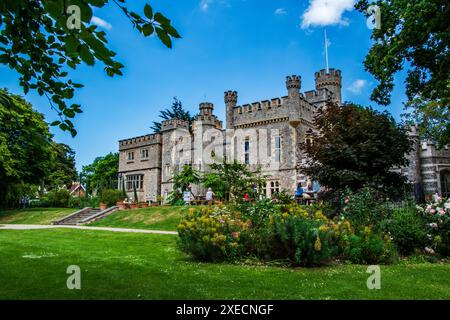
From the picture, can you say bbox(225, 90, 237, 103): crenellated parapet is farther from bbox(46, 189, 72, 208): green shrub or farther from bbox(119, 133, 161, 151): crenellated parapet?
bbox(46, 189, 72, 208): green shrub

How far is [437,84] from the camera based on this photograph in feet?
41.1

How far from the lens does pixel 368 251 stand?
25.8 ft

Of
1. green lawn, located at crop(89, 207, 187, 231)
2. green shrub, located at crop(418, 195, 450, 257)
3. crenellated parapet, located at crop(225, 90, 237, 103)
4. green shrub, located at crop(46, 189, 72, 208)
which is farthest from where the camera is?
green shrub, located at crop(46, 189, 72, 208)

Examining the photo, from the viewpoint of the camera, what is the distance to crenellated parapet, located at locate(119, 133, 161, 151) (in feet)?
122

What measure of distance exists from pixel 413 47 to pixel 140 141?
96.6 ft

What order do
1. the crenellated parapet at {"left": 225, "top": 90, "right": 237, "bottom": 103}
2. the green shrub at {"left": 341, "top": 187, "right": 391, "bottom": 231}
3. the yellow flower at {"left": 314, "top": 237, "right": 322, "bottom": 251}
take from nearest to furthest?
the yellow flower at {"left": 314, "top": 237, "right": 322, "bottom": 251}
the green shrub at {"left": 341, "top": 187, "right": 391, "bottom": 231}
the crenellated parapet at {"left": 225, "top": 90, "right": 237, "bottom": 103}

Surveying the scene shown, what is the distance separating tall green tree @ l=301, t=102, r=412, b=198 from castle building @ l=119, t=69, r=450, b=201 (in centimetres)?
863

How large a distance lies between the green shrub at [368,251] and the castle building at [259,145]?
47.8 feet

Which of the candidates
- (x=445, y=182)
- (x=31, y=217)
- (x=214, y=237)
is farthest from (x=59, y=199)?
(x=445, y=182)

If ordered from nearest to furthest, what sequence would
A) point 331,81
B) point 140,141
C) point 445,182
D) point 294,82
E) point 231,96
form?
point 445,182
point 294,82
point 231,96
point 331,81
point 140,141

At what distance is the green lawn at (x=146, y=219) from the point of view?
1927 cm

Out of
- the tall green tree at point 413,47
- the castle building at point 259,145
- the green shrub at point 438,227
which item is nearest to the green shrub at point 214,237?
the green shrub at point 438,227

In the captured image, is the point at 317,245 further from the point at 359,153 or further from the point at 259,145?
the point at 259,145

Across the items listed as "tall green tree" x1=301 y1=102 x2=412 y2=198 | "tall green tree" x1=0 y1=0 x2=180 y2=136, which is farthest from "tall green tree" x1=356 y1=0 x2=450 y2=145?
"tall green tree" x1=0 y1=0 x2=180 y2=136
